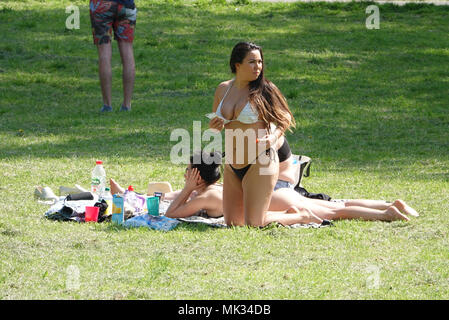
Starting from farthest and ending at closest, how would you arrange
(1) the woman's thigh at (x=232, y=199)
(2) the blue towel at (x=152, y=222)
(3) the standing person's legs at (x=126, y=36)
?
(3) the standing person's legs at (x=126, y=36), (1) the woman's thigh at (x=232, y=199), (2) the blue towel at (x=152, y=222)

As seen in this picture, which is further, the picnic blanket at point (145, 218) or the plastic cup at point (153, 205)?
the plastic cup at point (153, 205)

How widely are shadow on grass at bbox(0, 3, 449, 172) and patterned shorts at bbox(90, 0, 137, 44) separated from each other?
1.12m

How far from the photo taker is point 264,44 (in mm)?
15984

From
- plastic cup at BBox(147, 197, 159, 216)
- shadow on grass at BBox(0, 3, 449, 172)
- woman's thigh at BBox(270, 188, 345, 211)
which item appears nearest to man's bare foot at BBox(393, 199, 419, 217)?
woman's thigh at BBox(270, 188, 345, 211)

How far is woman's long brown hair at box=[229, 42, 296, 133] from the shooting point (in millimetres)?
6547

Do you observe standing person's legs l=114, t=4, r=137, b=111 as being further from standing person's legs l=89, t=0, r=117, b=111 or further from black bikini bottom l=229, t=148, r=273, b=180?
black bikini bottom l=229, t=148, r=273, b=180

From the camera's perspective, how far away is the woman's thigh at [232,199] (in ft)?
22.0

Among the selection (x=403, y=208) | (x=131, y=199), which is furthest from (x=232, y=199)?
(x=403, y=208)

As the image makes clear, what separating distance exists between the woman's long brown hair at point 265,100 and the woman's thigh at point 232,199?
50cm

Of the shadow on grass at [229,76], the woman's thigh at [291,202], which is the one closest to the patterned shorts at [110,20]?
the shadow on grass at [229,76]

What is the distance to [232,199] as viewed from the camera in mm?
6715

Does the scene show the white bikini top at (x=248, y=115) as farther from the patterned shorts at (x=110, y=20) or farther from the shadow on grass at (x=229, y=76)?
the patterned shorts at (x=110, y=20)

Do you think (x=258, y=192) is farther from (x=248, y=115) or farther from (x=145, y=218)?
(x=145, y=218)
